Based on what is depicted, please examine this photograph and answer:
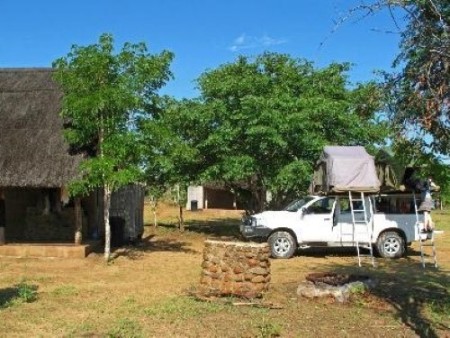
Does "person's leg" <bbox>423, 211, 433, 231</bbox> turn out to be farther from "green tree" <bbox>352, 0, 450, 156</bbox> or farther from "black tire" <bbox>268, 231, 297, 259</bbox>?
"green tree" <bbox>352, 0, 450, 156</bbox>

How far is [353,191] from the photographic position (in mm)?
13953

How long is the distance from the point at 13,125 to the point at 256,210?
9.78m

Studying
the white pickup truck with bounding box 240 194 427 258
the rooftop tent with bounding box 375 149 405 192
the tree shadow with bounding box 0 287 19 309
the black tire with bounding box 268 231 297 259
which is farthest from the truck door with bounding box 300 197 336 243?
the tree shadow with bounding box 0 287 19 309

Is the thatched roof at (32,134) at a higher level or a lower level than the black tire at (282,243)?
higher

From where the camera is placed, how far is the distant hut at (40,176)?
1505 centimetres

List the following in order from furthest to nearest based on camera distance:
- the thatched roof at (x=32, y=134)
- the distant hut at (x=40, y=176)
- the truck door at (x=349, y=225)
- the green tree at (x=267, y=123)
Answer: the green tree at (x=267, y=123) < the truck door at (x=349, y=225) < the distant hut at (x=40, y=176) < the thatched roof at (x=32, y=134)

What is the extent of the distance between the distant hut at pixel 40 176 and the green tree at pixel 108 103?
0.88m

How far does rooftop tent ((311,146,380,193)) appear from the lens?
1383 cm

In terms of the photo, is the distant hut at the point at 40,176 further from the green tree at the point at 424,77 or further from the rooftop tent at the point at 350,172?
the green tree at the point at 424,77

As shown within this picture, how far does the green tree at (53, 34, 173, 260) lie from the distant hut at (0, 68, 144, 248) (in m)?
0.88

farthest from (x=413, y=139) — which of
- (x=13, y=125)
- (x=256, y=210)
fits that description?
(x=256, y=210)

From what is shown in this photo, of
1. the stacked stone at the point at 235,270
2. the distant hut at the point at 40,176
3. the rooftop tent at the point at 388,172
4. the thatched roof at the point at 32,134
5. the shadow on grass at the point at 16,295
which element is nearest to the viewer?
the shadow on grass at the point at 16,295

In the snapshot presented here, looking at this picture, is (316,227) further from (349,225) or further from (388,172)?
(388,172)

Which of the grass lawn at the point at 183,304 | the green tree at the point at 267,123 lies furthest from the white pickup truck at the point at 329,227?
the green tree at the point at 267,123
